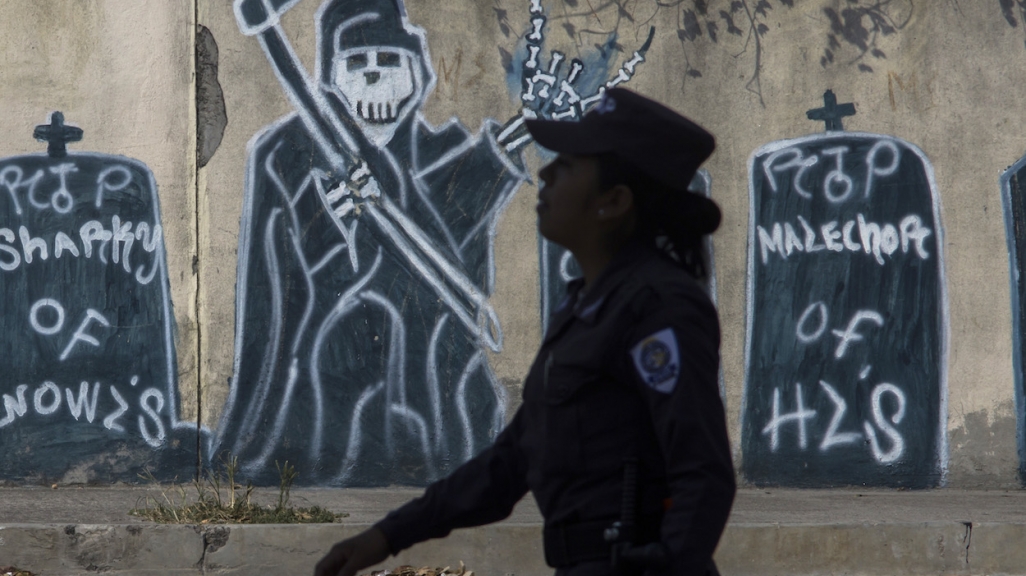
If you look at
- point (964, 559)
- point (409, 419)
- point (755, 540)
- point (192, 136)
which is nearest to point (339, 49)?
point (192, 136)

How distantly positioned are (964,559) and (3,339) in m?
5.25

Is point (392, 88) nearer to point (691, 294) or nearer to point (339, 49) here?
point (339, 49)

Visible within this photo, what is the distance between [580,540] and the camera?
197cm

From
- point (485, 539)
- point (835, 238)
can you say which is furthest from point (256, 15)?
point (835, 238)

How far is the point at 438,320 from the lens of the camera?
22.4ft

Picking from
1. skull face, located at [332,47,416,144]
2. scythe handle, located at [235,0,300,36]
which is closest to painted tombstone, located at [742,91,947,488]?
skull face, located at [332,47,416,144]

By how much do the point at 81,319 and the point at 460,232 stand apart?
2205 mm

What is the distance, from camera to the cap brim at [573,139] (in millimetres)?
2047

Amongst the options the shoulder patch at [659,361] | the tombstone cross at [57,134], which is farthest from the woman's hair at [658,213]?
the tombstone cross at [57,134]

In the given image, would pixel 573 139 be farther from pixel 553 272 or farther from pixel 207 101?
pixel 207 101

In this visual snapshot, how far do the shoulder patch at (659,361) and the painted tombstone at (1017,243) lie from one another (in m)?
5.79

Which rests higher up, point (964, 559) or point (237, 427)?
point (237, 427)

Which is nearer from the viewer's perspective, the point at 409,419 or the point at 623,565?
the point at 623,565

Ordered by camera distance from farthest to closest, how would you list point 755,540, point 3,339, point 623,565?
1. point 3,339
2. point 755,540
3. point 623,565
